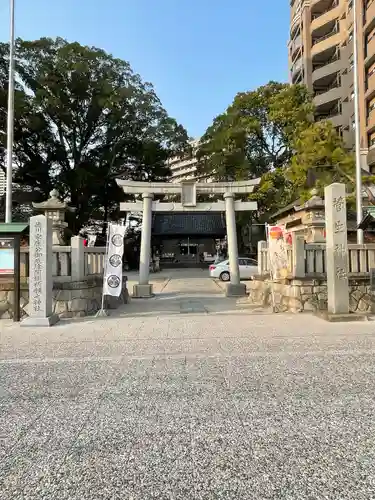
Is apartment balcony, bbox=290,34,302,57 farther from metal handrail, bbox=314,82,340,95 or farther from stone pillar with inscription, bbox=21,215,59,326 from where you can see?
stone pillar with inscription, bbox=21,215,59,326

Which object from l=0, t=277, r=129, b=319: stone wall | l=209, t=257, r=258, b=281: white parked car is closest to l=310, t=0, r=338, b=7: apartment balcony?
l=209, t=257, r=258, b=281: white parked car

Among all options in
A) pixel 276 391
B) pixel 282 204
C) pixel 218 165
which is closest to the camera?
pixel 276 391

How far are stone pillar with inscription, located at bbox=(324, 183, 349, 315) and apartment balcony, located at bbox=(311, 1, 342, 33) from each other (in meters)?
37.9

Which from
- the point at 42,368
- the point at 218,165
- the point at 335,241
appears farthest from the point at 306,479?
the point at 218,165

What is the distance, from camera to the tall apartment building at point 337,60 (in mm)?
32406

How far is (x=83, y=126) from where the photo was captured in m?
33.4

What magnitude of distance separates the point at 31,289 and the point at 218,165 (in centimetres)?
2337

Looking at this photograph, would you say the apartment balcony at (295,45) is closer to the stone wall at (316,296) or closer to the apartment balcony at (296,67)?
the apartment balcony at (296,67)

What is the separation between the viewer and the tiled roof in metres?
40.8

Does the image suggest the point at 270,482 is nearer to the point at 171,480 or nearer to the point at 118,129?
the point at 171,480

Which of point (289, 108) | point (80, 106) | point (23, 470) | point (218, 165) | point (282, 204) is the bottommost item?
point (23, 470)

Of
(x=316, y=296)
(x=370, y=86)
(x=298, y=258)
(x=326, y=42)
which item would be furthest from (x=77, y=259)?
(x=326, y=42)

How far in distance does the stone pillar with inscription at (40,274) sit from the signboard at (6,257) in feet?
2.73

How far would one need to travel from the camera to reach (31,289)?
911 centimetres
